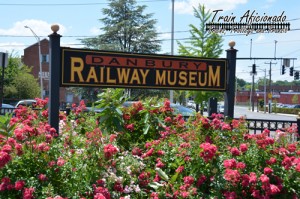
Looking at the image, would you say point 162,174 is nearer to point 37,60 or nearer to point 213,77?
point 213,77

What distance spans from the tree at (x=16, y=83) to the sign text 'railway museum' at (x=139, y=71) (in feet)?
123

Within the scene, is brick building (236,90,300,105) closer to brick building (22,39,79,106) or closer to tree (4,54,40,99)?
brick building (22,39,79,106)

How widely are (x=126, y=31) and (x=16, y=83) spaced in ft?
46.4

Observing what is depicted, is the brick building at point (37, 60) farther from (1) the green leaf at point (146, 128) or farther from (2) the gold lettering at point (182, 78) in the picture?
(1) the green leaf at point (146, 128)

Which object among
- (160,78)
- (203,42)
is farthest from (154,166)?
(203,42)

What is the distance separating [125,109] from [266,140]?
2186 mm

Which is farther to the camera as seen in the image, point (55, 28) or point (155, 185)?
point (55, 28)

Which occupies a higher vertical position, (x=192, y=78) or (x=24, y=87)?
(x=192, y=78)

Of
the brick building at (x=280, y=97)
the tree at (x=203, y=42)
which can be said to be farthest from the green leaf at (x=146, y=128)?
the brick building at (x=280, y=97)

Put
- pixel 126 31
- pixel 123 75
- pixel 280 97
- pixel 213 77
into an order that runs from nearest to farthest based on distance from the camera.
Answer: pixel 123 75
pixel 213 77
pixel 126 31
pixel 280 97

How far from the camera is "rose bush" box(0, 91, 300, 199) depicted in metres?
3.37

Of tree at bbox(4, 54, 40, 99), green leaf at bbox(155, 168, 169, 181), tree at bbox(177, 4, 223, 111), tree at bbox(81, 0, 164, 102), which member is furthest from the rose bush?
tree at bbox(4, 54, 40, 99)

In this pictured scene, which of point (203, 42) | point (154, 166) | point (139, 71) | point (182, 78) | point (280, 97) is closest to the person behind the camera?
point (154, 166)

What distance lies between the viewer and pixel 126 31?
36.1 m
